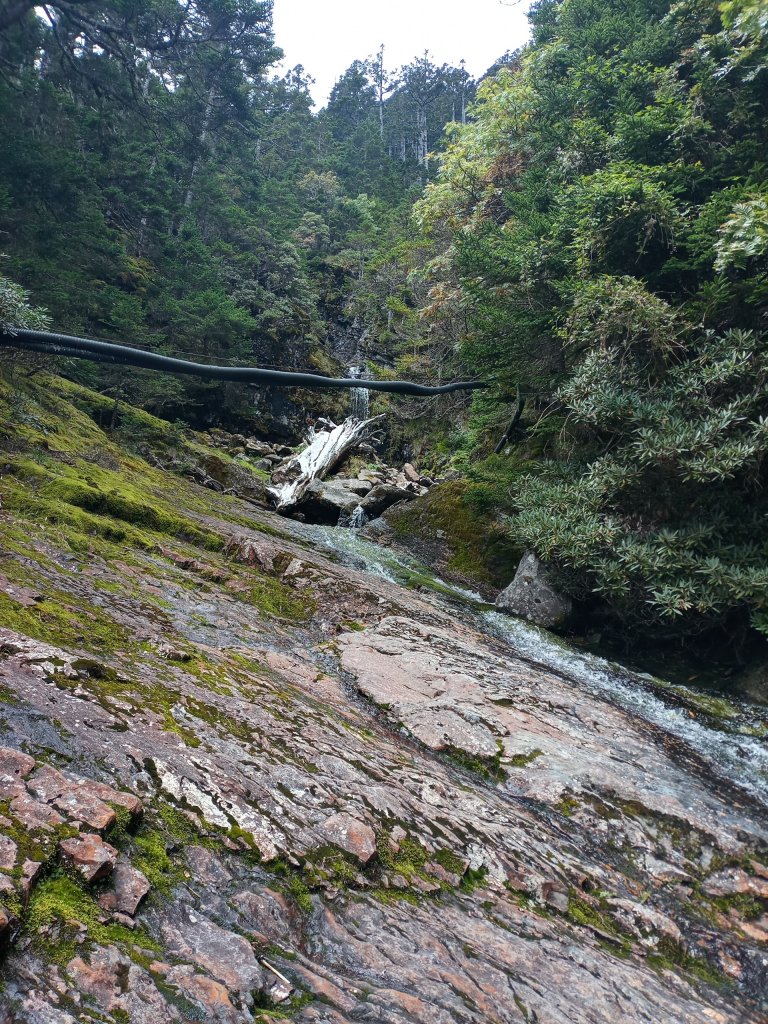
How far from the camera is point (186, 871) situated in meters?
1.75

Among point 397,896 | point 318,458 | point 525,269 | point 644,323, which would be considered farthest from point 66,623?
point 318,458

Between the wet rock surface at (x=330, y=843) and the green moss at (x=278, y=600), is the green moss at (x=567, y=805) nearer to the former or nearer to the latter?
the wet rock surface at (x=330, y=843)

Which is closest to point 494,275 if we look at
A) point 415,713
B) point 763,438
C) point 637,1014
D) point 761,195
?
point 761,195

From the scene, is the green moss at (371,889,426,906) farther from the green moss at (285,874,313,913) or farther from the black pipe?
the black pipe

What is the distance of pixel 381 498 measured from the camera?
13102 millimetres

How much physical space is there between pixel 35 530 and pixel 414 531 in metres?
7.80

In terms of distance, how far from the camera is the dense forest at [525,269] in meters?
7.10

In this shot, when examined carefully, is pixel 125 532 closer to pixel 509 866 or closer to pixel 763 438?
pixel 509 866

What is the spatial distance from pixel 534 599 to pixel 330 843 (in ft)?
21.9

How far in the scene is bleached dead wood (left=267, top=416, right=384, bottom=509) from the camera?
13582mm

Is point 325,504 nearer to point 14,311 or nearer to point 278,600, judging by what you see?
point 278,600

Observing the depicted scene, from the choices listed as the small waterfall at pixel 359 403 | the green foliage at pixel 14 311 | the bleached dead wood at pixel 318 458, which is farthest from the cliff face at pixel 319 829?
the small waterfall at pixel 359 403

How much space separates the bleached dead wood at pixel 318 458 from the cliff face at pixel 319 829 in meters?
8.20

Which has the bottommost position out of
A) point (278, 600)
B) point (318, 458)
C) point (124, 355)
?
point (278, 600)
